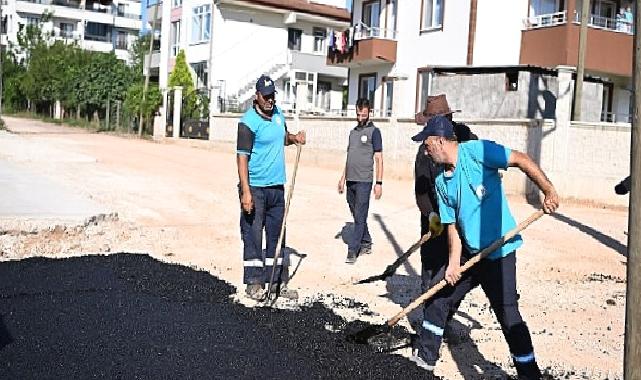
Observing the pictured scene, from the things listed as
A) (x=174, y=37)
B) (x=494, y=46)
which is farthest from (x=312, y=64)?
(x=494, y=46)

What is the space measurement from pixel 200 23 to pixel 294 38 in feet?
17.0

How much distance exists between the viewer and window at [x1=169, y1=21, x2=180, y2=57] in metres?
43.8

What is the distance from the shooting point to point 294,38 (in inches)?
1656

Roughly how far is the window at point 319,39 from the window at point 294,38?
0.97m

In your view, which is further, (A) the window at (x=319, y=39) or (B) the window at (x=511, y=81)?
(A) the window at (x=319, y=39)

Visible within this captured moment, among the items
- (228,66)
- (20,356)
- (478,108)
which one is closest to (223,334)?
(20,356)

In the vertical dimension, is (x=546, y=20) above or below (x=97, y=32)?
below

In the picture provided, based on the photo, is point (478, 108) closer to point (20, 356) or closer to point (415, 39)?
point (415, 39)

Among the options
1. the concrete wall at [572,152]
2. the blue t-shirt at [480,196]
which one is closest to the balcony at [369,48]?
the concrete wall at [572,152]

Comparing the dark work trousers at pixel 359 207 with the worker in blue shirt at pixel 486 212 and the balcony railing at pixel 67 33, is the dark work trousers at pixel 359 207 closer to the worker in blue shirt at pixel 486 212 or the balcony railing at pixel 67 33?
the worker in blue shirt at pixel 486 212

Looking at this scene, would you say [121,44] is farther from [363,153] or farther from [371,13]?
[363,153]

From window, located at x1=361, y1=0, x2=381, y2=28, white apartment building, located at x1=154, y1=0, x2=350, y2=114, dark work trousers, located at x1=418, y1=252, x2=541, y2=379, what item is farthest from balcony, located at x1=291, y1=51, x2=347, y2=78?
dark work trousers, located at x1=418, y1=252, x2=541, y2=379

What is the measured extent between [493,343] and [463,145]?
1925 millimetres

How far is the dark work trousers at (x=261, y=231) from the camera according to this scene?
6480mm
